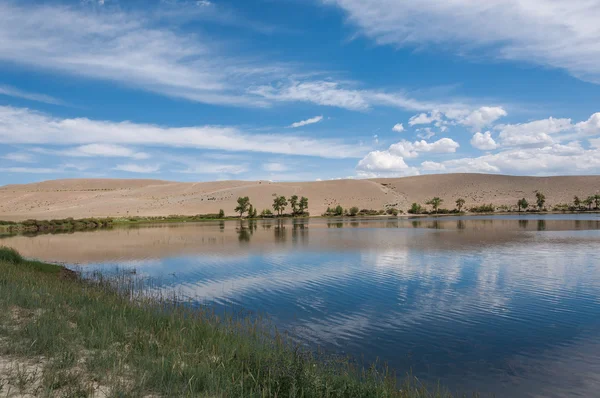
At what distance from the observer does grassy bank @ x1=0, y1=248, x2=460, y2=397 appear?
6.16 m

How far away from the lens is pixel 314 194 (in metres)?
149

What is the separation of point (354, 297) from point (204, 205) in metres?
113

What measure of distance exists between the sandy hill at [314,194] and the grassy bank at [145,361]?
10662cm

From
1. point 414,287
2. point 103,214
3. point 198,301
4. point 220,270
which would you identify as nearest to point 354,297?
point 414,287

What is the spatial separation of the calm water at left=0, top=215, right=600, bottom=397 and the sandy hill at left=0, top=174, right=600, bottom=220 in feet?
302

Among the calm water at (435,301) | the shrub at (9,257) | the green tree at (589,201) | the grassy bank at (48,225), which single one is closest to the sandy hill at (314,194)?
the green tree at (589,201)

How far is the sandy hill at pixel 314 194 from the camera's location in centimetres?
12356

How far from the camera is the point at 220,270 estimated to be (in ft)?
76.2

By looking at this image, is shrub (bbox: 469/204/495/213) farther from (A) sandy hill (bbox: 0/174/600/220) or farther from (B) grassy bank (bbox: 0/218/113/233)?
(B) grassy bank (bbox: 0/218/113/233)

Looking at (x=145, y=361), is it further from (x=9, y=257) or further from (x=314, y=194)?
(x=314, y=194)

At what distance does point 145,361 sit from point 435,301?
36.9ft

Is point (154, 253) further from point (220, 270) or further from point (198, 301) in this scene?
point (198, 301)

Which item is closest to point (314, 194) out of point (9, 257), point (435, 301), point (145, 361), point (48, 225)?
point (48, 225)

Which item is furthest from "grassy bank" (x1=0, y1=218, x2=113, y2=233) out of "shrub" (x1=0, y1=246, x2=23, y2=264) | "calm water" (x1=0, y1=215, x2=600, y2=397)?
"shrub" (x1=0, y1=246, x2=23, y2=264)
